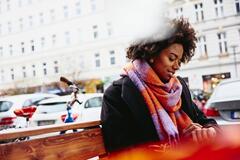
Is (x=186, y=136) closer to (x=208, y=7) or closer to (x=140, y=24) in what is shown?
(x=140, y=24)

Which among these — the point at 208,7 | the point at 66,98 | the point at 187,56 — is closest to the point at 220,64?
the point at 208,7

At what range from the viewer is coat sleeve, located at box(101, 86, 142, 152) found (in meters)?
1.76

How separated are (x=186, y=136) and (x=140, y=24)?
0.63 metres

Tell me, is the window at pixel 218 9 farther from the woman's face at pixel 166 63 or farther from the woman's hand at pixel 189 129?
the woman's hand at pixel 189 129

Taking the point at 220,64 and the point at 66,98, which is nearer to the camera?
the point at 66,98

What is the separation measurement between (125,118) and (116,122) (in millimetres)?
48

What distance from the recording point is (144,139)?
180 centimetres

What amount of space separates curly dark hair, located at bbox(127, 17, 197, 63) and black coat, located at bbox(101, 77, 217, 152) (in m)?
0.19

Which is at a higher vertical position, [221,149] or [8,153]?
[8,153]

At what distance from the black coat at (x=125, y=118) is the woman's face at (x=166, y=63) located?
16cm

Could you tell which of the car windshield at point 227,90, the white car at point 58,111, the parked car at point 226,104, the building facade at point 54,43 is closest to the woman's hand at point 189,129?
the building facade at point 54,43

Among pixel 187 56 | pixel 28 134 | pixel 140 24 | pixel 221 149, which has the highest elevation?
pixel 140 24

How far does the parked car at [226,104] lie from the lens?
4.05 metres

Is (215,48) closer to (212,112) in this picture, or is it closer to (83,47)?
(83,47)
